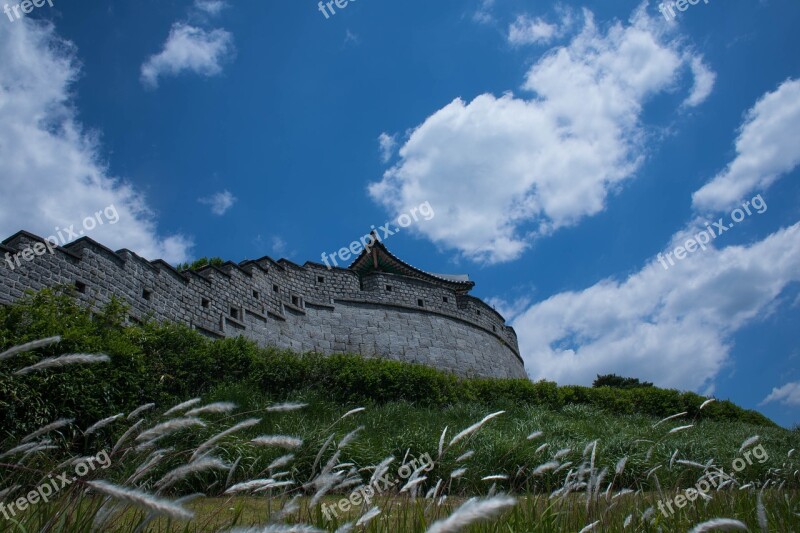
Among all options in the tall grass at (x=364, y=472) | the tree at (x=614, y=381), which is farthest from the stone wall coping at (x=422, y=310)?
the tree at (x=614, y=381)

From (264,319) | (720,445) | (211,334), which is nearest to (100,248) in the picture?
(211,334)

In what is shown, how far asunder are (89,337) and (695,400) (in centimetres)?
1833

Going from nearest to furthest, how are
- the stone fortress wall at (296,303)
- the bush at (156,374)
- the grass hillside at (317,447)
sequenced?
1. the grass hillside at (317,447)
2. the bush at (156,374)
3. the stone fortress wall at (296,303)

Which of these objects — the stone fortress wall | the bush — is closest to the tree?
the stone fortress wall

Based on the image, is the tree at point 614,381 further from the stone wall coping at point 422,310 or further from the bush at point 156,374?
the bush at point 156,374

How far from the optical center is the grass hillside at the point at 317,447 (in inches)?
121

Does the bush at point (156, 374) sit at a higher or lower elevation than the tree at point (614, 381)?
lower

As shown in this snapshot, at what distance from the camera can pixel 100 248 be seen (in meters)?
11.9

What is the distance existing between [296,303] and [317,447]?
12.2m

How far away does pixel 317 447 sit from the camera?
22.2 ft

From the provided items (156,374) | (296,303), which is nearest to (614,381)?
(296,303)

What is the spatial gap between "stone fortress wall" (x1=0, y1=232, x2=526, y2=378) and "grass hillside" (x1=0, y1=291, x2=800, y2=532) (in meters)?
1.24

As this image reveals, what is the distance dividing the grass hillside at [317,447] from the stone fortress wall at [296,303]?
124 cm

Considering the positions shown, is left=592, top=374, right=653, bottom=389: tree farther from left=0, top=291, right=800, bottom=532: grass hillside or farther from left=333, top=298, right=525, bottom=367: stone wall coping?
left=0, top=291, right=800, bottom=532: grass hillside
